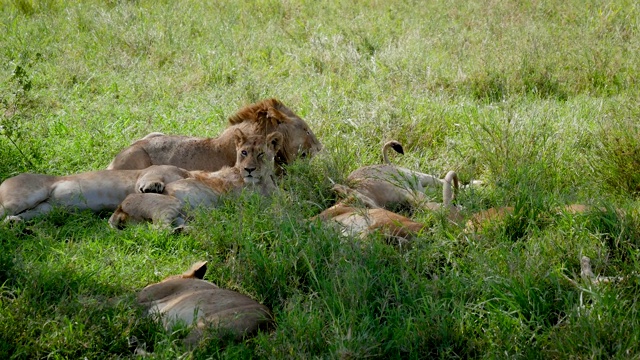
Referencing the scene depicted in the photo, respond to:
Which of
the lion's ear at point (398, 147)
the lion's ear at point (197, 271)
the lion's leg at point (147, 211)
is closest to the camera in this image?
the lion's ear at point (197, 271)

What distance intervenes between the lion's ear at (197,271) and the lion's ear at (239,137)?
7.10 ft

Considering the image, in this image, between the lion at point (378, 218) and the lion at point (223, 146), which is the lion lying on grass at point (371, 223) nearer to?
the lion at point (378, 218)

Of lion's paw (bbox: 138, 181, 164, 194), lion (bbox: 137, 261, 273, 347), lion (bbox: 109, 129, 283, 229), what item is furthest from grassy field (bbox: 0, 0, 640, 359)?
lion's paw (bbox: 138, 181, 164, 194)

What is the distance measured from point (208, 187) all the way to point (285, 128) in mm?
1245

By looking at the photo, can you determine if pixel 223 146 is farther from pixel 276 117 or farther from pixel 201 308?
pixel 201 308

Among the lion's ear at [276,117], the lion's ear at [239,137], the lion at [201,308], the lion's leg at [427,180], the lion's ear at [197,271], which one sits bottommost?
the lion's leg at [427,180]

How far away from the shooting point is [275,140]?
304 inches

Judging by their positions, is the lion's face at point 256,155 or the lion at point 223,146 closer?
the lion's face at point 256,155

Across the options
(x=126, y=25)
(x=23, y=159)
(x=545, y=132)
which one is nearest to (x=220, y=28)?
(x=126, y=25)

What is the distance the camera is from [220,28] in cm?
1287

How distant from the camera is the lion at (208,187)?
6762 millimetres

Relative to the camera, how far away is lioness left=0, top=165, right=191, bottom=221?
6.90 meters

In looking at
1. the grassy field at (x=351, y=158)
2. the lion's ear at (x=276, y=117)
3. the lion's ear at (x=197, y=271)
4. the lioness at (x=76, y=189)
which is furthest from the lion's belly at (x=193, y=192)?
the lion's ear at (x=197, y=271)

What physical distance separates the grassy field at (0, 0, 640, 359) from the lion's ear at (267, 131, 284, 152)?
354mm
